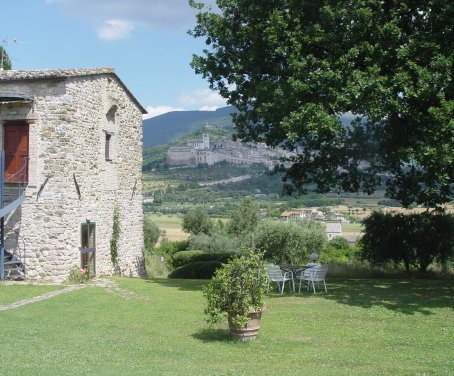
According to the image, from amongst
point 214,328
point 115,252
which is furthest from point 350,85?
point 115,252

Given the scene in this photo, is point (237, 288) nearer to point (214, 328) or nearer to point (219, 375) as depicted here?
point (214, 328)

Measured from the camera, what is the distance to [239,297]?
9.54 metres

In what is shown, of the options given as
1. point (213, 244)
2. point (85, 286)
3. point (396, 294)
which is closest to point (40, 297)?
point (85, 286)

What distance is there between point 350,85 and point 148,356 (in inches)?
332

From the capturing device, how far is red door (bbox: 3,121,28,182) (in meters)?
18.3

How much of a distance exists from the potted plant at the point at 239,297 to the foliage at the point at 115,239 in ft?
40.9

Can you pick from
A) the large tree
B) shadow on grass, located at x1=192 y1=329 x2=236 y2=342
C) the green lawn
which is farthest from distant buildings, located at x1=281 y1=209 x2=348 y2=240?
shadow on grass, located at x1=192 y1=329 x2=236 y2=342

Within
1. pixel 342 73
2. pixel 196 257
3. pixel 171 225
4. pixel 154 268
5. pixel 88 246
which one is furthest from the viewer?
pixel 171 225

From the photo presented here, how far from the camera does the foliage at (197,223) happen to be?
185 feet

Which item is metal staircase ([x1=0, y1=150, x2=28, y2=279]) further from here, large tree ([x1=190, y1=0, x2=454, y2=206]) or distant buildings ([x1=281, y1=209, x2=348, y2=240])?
distant buildings ([x1=281, y1=209, x2=348, y2=240])

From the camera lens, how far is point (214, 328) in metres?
10.8

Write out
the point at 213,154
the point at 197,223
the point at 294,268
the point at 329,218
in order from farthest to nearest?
the point at 213,154 < the point at 329,218 < the point at 197,223 < the point at 294,268

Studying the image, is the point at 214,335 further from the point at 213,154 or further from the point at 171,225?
the point at 213,154

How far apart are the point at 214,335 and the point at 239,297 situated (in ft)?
3.89
